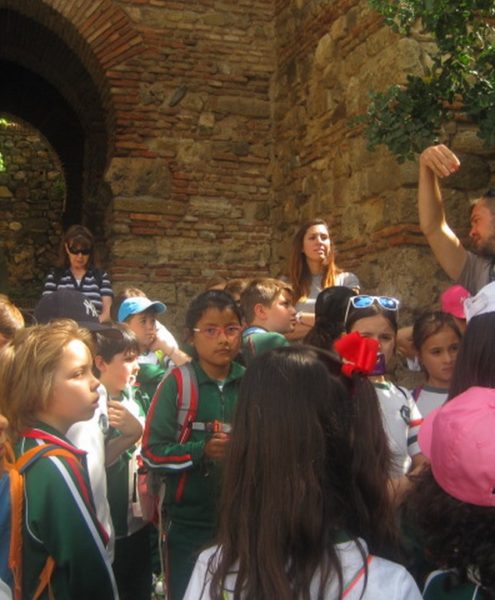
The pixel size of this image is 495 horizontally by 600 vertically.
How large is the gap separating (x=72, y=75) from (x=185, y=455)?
8.00 metres

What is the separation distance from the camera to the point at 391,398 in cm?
280

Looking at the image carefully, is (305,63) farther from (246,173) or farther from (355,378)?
(355,378)

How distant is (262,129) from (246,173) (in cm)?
48

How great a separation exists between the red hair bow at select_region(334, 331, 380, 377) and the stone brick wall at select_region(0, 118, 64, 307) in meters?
14.3

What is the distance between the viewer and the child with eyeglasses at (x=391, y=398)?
246cm

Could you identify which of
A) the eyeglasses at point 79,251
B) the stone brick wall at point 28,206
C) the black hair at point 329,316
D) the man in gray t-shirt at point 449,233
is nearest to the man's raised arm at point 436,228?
the man in gray t-shirt at point 449,233

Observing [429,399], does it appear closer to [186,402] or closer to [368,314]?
[368,314]

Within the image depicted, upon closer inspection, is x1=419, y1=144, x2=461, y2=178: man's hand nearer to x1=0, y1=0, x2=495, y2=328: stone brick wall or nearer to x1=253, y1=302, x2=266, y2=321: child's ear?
x1=253, y1=302, x2=266, y2=321: child's ear

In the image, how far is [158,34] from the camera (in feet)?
25.9

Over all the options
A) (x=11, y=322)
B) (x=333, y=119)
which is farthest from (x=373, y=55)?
(x=11, y=322)

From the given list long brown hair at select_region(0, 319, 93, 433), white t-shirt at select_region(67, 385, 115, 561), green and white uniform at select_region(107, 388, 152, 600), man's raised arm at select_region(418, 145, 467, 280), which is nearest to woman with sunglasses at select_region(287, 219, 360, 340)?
man's raised arm at select_region(418, 145, 467, 280)

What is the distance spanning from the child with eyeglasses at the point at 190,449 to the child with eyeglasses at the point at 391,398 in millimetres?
516

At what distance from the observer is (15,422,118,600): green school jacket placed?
206 centimetres

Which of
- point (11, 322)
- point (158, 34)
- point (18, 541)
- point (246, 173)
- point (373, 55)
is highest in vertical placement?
point (158, 34)
